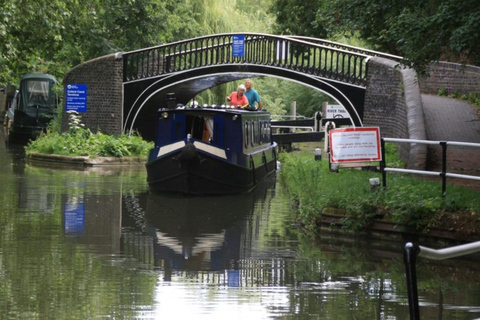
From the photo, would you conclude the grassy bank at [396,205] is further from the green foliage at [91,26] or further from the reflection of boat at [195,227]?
the green foliage at [91,26]

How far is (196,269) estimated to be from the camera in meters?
10.6

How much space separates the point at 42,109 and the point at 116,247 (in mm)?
29667

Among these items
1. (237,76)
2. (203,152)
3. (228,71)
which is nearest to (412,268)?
(203,152)

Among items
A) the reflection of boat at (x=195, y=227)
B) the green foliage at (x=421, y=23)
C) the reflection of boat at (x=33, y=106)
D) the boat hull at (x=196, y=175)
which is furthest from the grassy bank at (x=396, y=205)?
the reflection of boat at (x=33, y=106)

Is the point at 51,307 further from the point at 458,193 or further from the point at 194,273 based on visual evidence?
the point at 458,193

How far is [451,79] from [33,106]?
62.5ft

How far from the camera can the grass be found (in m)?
27.6

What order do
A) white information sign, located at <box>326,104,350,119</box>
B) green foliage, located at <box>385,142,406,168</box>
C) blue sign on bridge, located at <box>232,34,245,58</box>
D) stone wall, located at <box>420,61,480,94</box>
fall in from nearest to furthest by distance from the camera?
1. green foliage, located at <box>385,142,406,168</box>
2. stone wall, located at <box>420,61,480,94</box>
3. blue sign on bridge, located at <box>232,34,245,58</box>
4. white information sign, located at <box>326,104,350,119</box>

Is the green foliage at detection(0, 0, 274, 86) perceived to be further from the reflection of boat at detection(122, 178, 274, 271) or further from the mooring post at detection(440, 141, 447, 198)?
the mooring post at detection(440, 141, 447, 198)

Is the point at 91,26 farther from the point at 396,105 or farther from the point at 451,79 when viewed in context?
the point at 396,105

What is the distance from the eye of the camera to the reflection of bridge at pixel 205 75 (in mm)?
29078

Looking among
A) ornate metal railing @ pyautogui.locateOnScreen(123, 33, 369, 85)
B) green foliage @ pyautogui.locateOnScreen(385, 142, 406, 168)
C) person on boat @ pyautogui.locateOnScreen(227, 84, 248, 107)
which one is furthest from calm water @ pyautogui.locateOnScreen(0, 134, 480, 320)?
ornate metal railing @ pyautogui.locateOnScreen(123, 33, 369, 85)

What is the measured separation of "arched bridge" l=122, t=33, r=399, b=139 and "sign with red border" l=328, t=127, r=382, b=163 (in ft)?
44.8

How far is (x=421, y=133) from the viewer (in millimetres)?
18859
